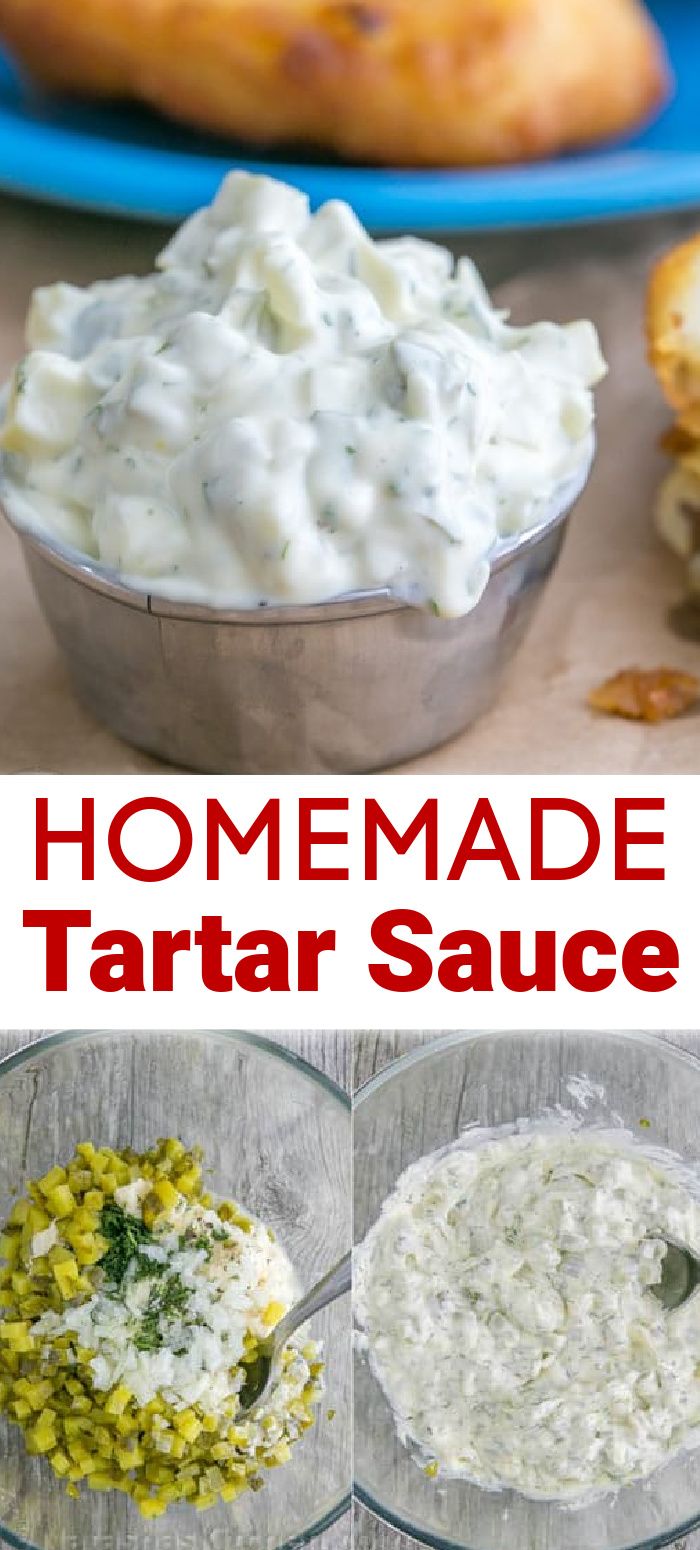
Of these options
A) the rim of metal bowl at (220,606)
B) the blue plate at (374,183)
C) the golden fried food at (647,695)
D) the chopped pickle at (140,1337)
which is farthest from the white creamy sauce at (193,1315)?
the blue plate at (374,183)

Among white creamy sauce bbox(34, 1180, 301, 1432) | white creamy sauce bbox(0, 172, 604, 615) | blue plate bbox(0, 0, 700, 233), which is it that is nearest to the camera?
white creamy sauce bbox(34, 1180, 301, 1432)

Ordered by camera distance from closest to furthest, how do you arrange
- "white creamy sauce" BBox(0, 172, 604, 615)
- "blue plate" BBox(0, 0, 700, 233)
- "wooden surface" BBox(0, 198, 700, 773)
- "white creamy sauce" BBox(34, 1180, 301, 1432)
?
1. "white creamy sauce" BBox(34, 1180, 301, 1432)
2. "white creamy sauce" BBox(0, 172, 604, 615)
3. "wooden surface" BBox(0, 198, 700, 773)
4. "blue plate" BBox(0, 0, 700, 233)

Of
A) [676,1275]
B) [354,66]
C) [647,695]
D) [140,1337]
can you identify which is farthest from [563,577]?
[140,1337]

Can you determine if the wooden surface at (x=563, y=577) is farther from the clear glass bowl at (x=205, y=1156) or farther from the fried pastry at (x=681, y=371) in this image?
the clear glass bowl at (x=205, y=1156)

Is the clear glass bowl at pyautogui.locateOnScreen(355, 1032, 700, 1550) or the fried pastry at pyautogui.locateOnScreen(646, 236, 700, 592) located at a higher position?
the fried pastry at pyautogui.locateOnScreen(646, 236, 700, 592)

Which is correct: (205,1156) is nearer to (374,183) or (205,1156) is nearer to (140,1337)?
(140,1337)

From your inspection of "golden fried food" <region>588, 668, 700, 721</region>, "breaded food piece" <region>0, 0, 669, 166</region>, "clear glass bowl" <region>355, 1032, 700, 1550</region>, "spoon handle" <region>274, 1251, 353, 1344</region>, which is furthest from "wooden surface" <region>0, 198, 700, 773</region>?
"spoon handle" <region>274, 1251, 353, 1344</region>

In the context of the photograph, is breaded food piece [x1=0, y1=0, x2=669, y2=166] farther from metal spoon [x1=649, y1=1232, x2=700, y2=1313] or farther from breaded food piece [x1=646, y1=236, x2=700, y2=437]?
metal spoon [x1=649, y1=1232, x2=700, y2=1313]
